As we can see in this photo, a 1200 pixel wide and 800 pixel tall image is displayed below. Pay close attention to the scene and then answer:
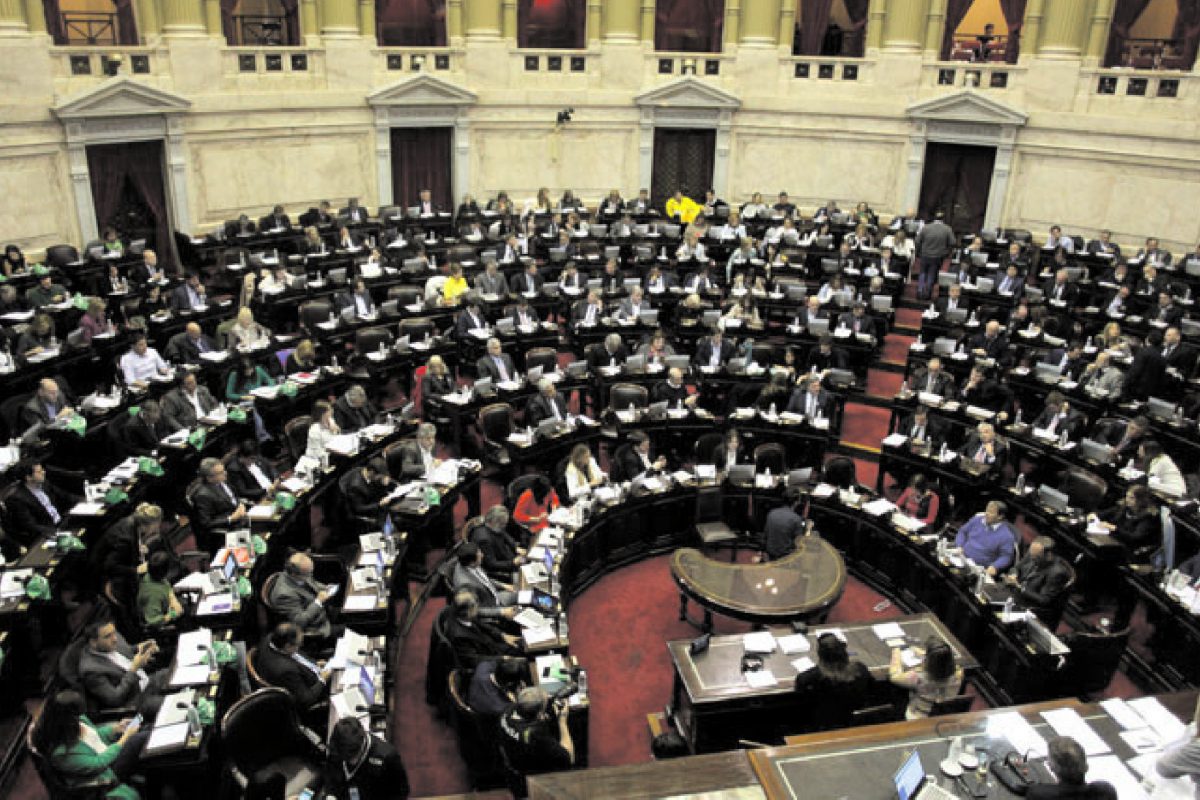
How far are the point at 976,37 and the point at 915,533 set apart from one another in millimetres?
20300

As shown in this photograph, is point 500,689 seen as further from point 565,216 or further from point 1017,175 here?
point 1017,175

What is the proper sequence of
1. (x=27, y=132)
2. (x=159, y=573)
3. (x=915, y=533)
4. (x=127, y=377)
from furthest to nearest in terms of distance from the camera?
(x=27, y=132)
(x=127, y=377)
(x=915, y=533)
(x=159, y=573)

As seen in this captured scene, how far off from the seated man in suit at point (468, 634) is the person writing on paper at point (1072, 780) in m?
4.54

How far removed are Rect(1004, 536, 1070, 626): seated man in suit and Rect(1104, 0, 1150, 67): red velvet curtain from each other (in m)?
21.2

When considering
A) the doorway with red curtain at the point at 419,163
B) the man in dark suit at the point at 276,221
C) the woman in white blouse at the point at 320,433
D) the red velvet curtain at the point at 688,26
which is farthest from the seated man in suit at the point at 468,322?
the red velvet curtain at the point at 688,26

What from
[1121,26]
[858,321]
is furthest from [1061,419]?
[1121,26]

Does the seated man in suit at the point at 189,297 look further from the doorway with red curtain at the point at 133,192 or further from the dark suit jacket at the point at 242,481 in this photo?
the dark suit jacket at the point at 242,481

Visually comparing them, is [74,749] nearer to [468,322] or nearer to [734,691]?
[734,691]

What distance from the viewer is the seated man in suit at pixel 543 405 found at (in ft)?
41.9

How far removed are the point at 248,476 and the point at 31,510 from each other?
2.20 meters

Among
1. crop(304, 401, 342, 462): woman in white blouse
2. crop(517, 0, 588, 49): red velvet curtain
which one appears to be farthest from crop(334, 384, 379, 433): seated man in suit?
crop(517, 0, 588, 49): red velvet curtain

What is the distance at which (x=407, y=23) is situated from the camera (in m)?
29.7

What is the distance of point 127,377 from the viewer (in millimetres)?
12969

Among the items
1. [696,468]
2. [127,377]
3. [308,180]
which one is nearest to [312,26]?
[308,180]
